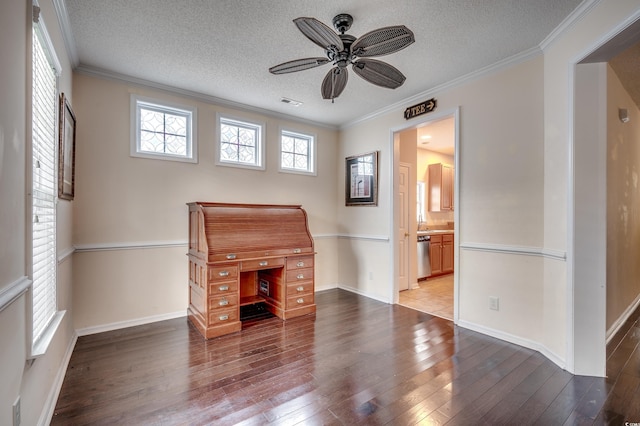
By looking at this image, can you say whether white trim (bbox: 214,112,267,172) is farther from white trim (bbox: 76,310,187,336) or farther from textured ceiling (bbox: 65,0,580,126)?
white trim (bbox: 76,310,187,336)

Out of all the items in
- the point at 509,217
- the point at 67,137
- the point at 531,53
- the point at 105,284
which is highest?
the point at 531,53

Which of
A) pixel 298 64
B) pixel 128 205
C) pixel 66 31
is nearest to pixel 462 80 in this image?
pixel 298 64

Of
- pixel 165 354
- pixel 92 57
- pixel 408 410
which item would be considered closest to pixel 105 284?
pixel 165 354

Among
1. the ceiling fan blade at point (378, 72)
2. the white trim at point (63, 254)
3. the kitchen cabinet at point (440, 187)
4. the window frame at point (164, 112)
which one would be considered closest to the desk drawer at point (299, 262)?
the window frame at point (164, 112)

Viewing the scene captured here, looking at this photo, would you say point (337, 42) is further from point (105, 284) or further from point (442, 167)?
point (442, 167)

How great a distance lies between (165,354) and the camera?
101 inches

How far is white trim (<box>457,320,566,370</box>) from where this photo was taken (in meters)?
2.38

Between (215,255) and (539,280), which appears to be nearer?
(539,280)

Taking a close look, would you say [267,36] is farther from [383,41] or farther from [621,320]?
[621,320]

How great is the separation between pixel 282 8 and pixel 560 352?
340cm

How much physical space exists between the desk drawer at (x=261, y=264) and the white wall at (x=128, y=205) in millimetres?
853

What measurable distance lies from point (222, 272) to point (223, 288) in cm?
17

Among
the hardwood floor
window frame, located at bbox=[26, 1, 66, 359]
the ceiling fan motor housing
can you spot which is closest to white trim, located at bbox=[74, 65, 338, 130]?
window frame, located at bbox=[26, 1, 66, 359]

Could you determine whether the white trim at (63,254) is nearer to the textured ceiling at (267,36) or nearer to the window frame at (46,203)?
the window frame at (46,203)
